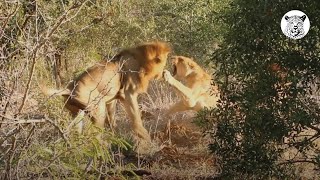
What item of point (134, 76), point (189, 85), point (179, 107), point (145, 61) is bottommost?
point (179, 107)

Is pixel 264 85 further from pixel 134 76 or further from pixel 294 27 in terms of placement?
pixel 134 76

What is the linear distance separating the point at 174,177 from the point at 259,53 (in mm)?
2126

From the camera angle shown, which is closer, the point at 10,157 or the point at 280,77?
the point at 10,157

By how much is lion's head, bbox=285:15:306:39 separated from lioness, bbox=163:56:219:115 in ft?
14.9

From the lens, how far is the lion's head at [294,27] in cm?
511

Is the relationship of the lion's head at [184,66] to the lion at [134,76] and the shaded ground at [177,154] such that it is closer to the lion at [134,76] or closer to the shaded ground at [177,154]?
the lion at [134,76]

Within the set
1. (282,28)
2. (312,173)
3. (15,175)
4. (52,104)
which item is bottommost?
(312,173)

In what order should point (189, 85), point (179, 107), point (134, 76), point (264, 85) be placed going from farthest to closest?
point (189, 85), point (179, 107), point (134, 76), point (264, 85)

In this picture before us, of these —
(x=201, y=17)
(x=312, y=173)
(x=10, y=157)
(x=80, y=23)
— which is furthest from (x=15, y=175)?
(x=201, y=17)

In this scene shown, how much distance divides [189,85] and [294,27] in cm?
545

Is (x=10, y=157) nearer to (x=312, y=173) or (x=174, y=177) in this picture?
(x=174, y=177)

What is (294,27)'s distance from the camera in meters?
5.07

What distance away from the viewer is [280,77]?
17.3 feet

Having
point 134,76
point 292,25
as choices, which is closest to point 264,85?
point 292,25
